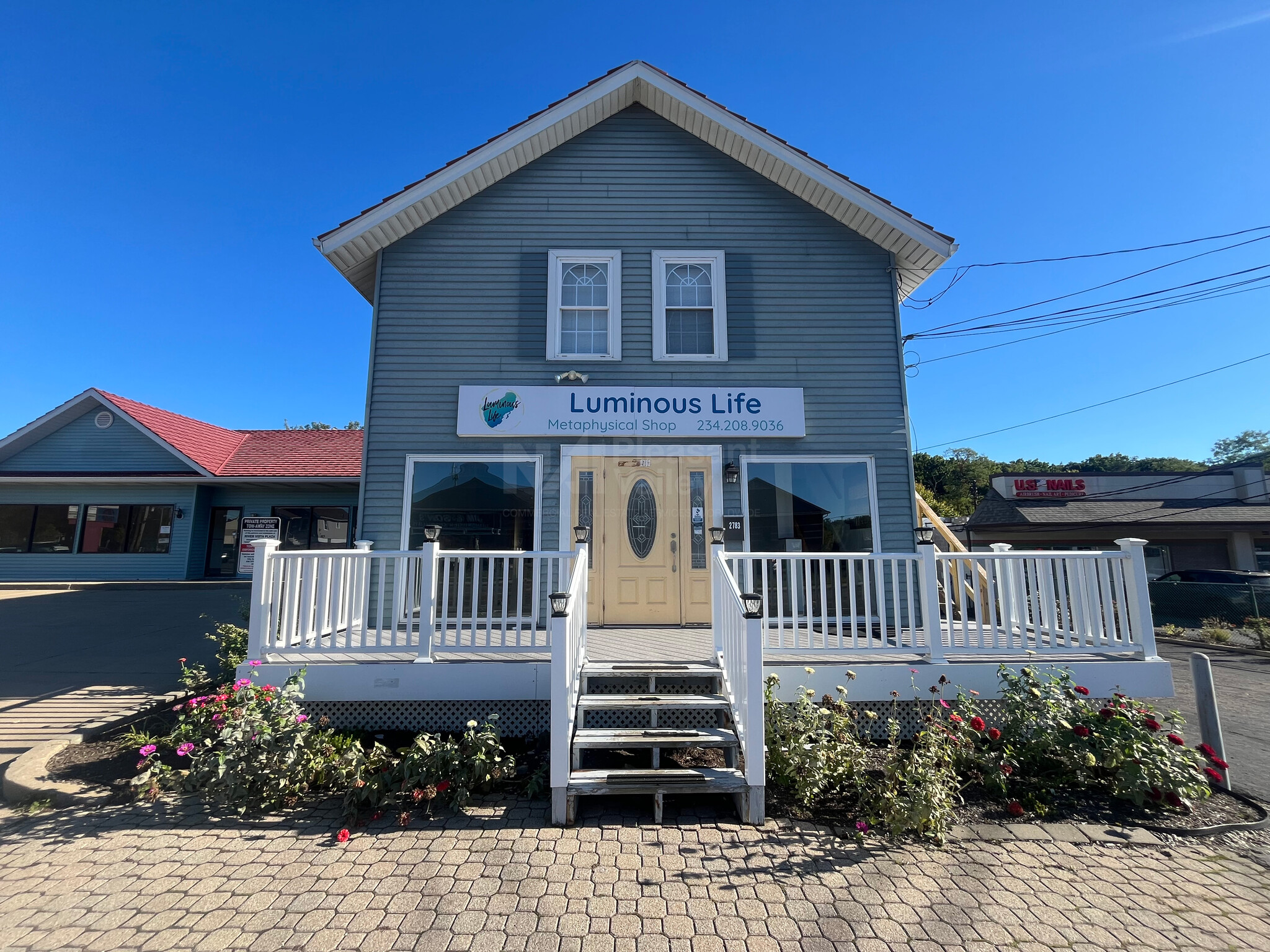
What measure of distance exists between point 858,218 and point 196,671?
867 centimetres

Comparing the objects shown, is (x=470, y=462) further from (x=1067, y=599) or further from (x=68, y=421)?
(x=68, y=421)

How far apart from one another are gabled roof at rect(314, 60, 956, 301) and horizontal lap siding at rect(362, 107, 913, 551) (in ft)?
0.54

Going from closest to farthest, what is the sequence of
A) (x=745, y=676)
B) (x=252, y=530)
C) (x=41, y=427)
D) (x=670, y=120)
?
(x=745, y=676)
(x=670, y=120)
(x=41, y=427)
(x=252, y=530)

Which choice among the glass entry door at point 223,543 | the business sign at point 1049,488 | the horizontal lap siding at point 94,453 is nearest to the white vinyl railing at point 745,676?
the glass entry door at point 223,543

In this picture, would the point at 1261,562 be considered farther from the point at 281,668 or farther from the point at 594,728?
the point at 281,668

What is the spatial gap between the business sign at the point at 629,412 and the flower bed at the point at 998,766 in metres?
3.33

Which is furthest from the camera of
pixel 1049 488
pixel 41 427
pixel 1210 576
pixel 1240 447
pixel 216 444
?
pixel 1240 447

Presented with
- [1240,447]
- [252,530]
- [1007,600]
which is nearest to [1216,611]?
[1007,600]

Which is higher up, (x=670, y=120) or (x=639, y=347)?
(x=670, y=120)

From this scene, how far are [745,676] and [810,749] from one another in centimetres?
63

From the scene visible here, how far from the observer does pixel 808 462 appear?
278 inches

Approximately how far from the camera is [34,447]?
15828 millimetres

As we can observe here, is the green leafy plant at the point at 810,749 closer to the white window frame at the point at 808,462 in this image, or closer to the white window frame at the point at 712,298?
the white window frame at the point at 808,462

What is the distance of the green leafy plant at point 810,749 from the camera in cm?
390
